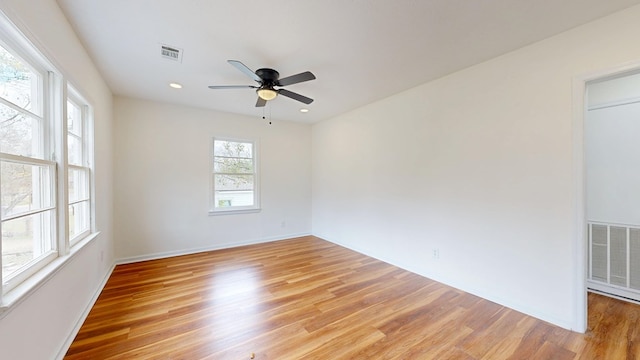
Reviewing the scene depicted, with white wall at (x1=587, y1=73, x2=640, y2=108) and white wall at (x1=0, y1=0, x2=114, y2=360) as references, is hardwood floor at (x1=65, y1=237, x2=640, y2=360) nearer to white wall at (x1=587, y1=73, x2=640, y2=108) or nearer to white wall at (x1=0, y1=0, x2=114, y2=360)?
white wall at (x1=0, y1=0, x2=114, y2=360)

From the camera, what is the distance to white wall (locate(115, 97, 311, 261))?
3809 mm

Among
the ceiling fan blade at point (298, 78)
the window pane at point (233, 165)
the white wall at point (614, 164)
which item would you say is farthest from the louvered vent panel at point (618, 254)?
the window pane at point (233, 165)

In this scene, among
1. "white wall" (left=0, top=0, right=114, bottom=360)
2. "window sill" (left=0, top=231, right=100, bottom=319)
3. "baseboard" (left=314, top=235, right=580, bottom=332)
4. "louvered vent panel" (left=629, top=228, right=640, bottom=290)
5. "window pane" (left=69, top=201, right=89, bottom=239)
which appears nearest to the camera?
"window sill" (left=0, top=231, right=100, bottom=319)

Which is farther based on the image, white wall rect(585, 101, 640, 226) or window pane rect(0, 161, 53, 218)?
white wall rect(585, 101, 640, 226)

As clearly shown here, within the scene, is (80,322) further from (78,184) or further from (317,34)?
(317,34)

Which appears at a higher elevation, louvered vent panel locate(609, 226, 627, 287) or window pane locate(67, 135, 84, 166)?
window pane locate(67, 135, 84, 166)

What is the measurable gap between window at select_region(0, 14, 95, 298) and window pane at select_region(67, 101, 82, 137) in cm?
22

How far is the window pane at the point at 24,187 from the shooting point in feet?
4.47

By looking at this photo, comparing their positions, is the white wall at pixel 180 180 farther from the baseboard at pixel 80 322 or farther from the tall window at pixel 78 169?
the tall window at pixel 78 169

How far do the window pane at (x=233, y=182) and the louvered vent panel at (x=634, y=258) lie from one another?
537cm

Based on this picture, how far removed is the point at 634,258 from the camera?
8.48 feet

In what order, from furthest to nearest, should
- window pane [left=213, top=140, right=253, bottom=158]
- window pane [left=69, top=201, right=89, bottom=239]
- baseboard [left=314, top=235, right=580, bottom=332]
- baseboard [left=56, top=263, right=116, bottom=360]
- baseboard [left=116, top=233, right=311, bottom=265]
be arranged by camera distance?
window pane [left=213, top=140, right=253, bottom=158], baseboard [left=116, top=233, right=311, bottom=265], window pane [left=69, top=201, right=89, bottom=239], baseboard [left=314, top=235, right=580, bottom=332], baseboard [left=56, top=263, right=116, bottom=360]

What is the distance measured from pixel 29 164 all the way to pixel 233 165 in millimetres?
3189

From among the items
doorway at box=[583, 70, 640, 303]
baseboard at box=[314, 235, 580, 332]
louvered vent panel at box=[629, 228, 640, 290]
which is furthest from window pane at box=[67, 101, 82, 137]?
louvered vent panel at box=[629, 228, 640, 290]
